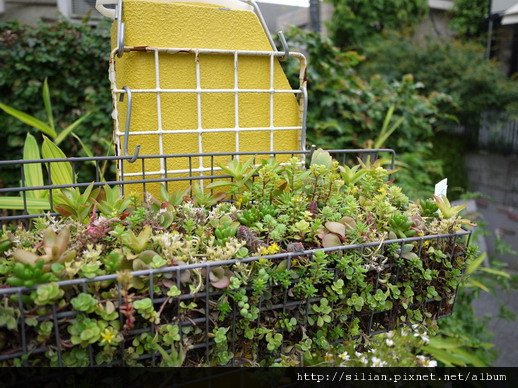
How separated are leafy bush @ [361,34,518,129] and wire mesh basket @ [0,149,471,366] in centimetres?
374

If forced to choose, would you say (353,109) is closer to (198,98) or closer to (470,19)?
(198,98)

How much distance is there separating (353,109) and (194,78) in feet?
5.55

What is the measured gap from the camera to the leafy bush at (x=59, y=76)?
255 cm

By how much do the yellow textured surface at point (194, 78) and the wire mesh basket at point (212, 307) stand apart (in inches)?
22.0

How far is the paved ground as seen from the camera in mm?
2475

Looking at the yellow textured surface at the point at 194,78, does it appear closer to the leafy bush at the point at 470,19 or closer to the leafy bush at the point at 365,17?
the leafy bush at the point at 365,17

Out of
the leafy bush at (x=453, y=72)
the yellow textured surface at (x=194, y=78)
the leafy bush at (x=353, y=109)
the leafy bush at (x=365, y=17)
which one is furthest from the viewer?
the leafy bush at (x=365, y=17)

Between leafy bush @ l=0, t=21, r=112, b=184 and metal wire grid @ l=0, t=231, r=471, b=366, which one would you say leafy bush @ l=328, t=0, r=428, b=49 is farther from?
metal wire grid @ l=0, t=231, r=471, b=366

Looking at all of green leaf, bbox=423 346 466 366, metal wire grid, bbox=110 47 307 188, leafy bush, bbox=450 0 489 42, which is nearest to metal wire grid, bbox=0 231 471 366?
metal wire grid, bbox=110 47 307 188

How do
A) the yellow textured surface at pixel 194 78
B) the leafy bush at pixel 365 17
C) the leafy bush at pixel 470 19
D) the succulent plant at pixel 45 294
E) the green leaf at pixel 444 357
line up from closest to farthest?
the succulent plant at pixel 45 294, the yellow textured surface at pixel 194 78, the green leaf at pixel 444 357, the leafy bush at pixel 365 17, the leafy bush at pixel 470 19

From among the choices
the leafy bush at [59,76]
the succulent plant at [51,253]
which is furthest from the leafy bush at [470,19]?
the succulent plant at [51,253]

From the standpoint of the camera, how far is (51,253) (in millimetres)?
708

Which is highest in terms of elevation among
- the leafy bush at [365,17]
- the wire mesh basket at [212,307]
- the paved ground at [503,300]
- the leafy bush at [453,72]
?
the leafy bush at [365,17]

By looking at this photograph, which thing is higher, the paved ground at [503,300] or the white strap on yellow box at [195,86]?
the white strap on yellow box at [195,86]
